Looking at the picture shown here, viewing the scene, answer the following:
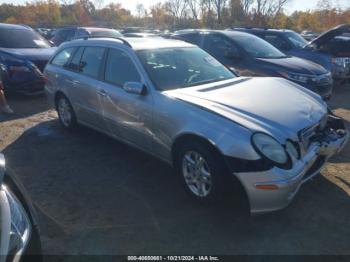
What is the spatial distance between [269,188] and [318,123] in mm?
1100

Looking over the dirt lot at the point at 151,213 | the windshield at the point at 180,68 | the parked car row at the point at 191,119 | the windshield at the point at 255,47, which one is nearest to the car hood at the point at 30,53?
the parked car row at the point at 191,119

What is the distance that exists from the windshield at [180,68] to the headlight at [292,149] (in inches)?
57.8

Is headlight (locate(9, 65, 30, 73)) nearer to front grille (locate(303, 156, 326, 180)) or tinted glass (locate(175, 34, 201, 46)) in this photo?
tinted glass (locate(175, 34, 201, 46))

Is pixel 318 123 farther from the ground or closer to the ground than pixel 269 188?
farther from the ground

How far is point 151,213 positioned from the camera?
3445 millimetres

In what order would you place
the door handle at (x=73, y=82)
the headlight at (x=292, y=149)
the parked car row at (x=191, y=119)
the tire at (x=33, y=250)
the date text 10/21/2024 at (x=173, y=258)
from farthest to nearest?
the door handle at (x=73, y=82), the headlight at (x=292, y=149), the parked car row at (x=191, y=119), the date text 10/21/2024 at (x=173, y=258), the tire at (x=33, y=250)

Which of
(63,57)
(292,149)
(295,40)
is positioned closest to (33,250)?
(292,149)

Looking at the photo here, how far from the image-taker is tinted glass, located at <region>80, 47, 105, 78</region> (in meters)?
4.84

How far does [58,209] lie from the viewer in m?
3.54

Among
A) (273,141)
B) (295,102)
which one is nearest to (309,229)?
(273,141)

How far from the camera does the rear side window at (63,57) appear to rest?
564cm

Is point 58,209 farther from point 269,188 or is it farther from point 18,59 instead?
point 18,59

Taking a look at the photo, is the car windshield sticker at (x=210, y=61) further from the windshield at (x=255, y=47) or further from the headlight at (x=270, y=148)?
the windshield at (x=255, y=47)

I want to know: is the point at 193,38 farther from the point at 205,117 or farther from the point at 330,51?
the point at 205,117
